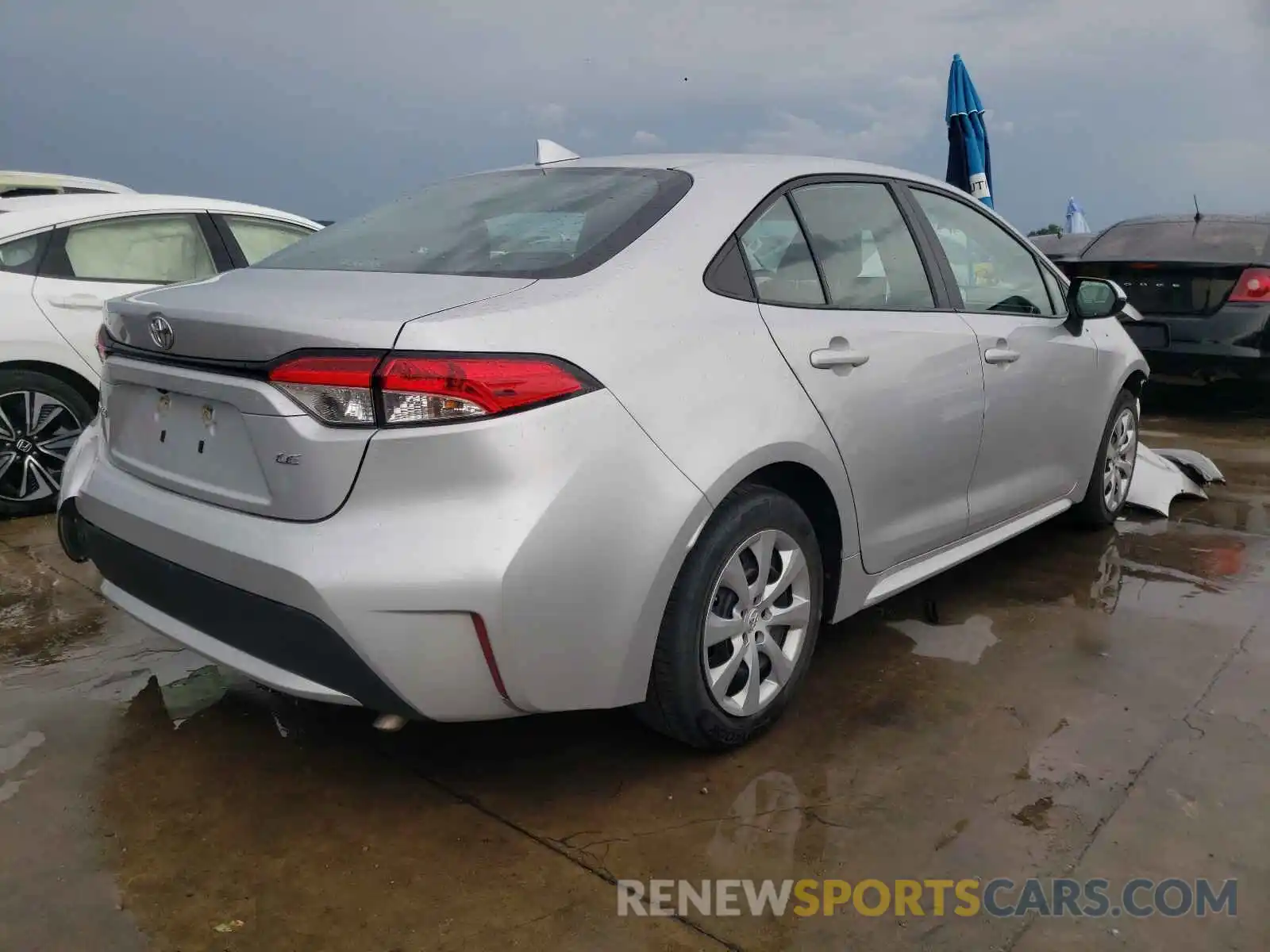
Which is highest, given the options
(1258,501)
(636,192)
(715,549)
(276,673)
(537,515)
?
(636,192)

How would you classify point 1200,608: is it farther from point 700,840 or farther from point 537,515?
point 537,515

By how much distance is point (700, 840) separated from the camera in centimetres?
218

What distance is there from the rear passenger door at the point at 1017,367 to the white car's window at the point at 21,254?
382cm

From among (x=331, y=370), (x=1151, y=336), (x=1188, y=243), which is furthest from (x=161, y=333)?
(x=1188, y=243)

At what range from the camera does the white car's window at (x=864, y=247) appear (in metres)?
2.77

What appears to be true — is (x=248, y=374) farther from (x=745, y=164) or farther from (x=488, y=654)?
(x=745, y=164)

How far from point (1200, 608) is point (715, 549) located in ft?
7.15

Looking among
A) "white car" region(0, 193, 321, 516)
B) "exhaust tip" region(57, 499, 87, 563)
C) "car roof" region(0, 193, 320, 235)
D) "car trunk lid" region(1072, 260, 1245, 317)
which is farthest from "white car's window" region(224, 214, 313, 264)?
"car trunk lid" region(1072, 260, 1245, 317)

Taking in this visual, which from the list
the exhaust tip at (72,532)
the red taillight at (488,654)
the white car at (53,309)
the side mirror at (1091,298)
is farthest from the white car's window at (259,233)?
the red taillight at (488,654)

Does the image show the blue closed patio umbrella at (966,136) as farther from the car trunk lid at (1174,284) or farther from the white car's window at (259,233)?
the white car's window at (259,233)

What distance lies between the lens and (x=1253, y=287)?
6.39 meters

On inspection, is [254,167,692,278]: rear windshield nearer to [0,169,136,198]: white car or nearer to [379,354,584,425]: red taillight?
[379,354,584,425]: red taillight

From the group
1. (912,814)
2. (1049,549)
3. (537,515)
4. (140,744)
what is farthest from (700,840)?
(1049,549)

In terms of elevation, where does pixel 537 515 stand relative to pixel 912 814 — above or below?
above
